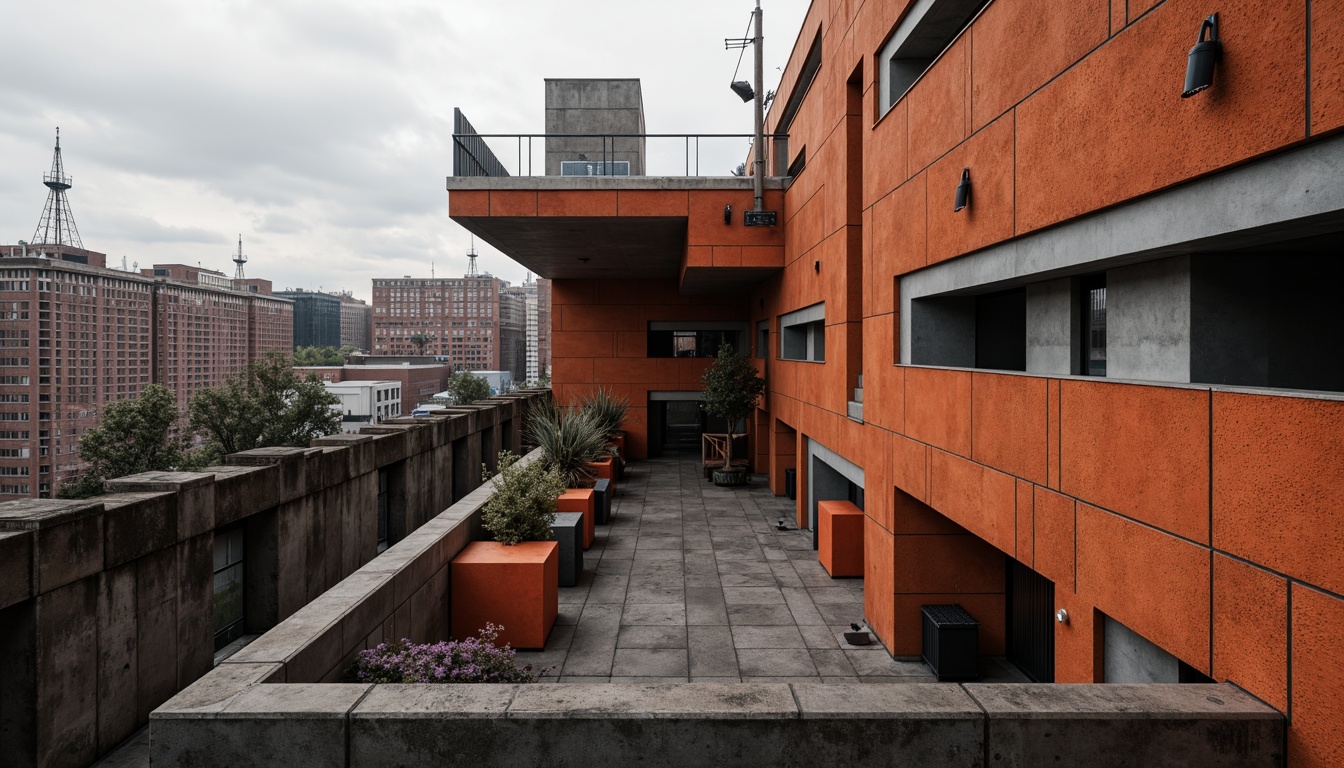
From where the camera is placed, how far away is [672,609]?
857cm

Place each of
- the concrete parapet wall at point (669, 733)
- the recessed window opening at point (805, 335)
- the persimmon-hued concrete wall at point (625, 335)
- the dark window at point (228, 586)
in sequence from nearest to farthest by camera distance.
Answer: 1. the concrete parapet wall at point (669, 733)
2. the dark window at point (228, 586)
3. the recessed window opening at point (805, 335)
4. the persimmon-hued concrete wall at point (625, 335)

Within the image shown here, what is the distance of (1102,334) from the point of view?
465 cm

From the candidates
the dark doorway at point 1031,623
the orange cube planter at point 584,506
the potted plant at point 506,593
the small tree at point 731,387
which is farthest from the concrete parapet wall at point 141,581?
the small tree at point 731,387

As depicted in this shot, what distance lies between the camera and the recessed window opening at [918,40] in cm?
643

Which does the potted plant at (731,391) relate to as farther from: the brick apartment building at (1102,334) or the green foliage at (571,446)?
the brick apartment building at (1102,334)

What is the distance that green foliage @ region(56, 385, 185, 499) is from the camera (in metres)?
33.3

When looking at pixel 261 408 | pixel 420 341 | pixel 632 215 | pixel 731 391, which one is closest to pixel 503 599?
pixel 632 215

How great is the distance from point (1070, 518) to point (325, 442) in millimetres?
7658

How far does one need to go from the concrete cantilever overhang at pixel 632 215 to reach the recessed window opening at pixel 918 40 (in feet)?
20.0

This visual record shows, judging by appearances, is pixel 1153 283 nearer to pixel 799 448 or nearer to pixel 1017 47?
pixel 1017 47

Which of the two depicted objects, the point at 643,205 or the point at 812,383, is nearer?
the point at 812,383

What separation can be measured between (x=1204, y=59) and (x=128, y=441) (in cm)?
4361

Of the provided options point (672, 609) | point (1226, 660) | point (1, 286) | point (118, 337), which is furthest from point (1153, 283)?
point (118, 337)

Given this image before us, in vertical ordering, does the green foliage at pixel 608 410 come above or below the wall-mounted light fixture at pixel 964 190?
below
